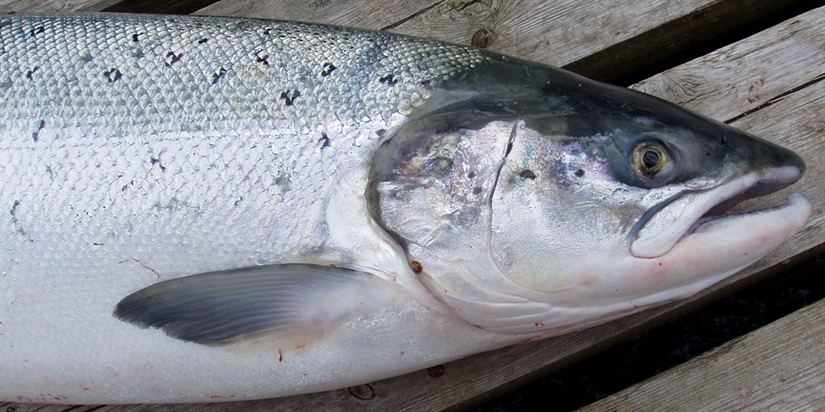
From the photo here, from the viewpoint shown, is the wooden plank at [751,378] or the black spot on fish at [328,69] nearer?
the black spot on fish at [328,69]

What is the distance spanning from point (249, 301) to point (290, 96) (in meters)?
0.50

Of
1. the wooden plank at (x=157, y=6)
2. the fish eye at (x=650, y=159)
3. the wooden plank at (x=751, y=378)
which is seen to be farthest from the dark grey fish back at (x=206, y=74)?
the wooden plank at (x=751, y=378)

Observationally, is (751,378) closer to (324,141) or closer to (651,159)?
(651,159)

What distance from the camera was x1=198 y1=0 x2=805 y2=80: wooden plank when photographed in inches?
82.9

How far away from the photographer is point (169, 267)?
149cm

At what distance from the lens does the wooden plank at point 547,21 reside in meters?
2.11

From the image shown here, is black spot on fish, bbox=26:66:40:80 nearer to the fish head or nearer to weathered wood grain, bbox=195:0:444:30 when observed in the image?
weathered wood grain, bbox=195:0:444:30

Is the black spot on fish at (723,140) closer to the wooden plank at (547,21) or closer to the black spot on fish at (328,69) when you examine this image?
the wooden plank at (547,21)

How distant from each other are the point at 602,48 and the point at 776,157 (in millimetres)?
766

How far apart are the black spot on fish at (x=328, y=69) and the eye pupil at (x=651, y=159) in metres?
0.77

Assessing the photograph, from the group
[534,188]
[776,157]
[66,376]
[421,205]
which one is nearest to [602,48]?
[776,157]

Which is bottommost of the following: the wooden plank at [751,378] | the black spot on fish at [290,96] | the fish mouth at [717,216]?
the wooden plank at [751,378]

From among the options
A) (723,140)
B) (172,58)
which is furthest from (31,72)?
(723,140)

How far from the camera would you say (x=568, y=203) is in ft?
4.50
